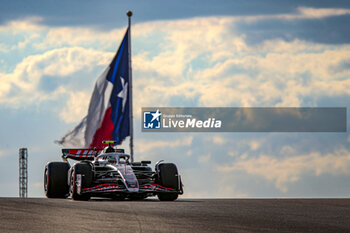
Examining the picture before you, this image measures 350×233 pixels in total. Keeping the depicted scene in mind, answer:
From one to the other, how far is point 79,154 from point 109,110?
3.51m

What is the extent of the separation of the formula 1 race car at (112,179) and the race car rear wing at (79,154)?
1.88 meters

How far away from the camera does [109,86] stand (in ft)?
120

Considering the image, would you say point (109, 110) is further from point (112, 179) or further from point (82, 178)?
point (82, 178)

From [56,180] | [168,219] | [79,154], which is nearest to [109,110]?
[79,154]

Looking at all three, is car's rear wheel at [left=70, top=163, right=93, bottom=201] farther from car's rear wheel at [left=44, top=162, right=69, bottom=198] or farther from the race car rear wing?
the race car rear wing

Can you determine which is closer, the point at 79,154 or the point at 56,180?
the point at 56,180

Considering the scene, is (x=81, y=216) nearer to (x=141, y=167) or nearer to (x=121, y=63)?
(x=141, y=167)

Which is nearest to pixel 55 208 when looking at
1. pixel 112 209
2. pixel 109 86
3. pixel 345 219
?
pixel 112 209

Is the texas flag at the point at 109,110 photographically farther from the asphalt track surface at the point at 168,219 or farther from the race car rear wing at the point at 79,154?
the asphalt track surface at the point at 168,219

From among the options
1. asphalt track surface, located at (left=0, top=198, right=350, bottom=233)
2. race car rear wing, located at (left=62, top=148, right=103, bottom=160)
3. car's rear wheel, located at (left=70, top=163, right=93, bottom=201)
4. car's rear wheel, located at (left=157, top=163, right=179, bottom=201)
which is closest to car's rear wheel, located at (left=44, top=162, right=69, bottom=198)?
race car rear wing, located at (left=62, top=148, right=103, bottom=160)

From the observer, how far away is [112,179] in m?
27.9

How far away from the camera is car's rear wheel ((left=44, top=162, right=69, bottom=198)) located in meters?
30.5

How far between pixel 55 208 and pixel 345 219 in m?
7.91

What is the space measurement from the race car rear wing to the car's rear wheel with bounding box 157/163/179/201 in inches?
202
